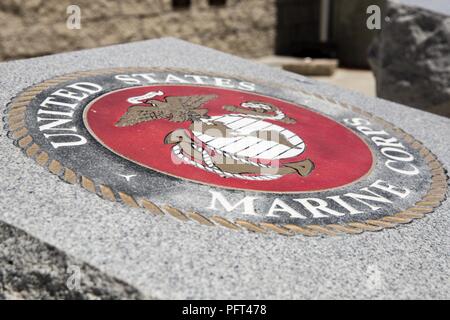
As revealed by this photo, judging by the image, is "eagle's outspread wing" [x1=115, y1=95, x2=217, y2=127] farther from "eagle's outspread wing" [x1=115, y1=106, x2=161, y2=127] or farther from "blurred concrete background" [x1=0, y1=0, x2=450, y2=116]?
"blurred concrete background" [x1=0, y1=0, x2=450, y2=116]

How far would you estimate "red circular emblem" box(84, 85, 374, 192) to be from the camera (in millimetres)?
2434

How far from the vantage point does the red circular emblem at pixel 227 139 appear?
2.43 metres

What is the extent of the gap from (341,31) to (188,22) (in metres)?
2.29

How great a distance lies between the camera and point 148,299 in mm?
1702

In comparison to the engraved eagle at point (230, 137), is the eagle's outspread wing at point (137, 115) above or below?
above

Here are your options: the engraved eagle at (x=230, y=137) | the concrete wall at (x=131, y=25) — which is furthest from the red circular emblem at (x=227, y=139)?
the concrete wall at (x=131, y=25)

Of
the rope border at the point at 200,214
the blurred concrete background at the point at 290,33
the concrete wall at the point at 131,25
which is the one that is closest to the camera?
the rope border at the point at 200,214

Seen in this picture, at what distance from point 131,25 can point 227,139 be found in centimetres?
380

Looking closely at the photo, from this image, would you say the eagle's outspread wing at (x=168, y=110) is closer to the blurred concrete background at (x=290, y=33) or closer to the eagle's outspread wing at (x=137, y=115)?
the eagle's outspread wing at (x=137, y=115)

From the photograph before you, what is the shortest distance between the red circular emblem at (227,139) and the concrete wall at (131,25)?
2.61 m

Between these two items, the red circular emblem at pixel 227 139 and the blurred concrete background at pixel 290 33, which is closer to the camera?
the red circular emblem at pixel 227 139
